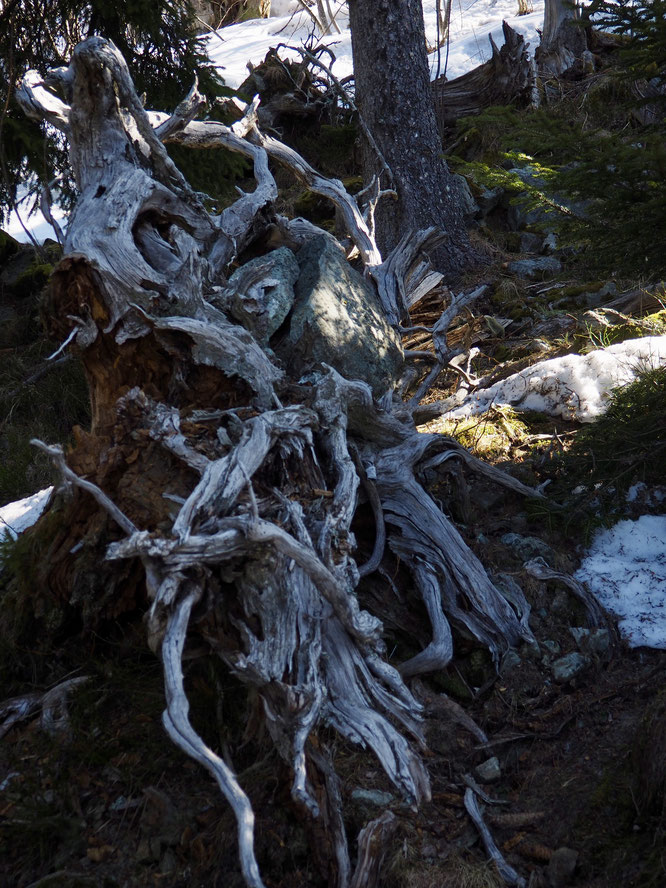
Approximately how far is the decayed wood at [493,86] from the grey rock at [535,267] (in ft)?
13.5

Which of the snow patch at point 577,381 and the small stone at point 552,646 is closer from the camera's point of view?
the small stone at point 552,646

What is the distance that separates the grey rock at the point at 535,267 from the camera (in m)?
7.95

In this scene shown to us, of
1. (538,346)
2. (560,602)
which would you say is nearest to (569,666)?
(560,602)

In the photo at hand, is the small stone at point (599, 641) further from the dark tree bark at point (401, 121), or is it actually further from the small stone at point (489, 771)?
the dark tree bark at point (401, 121)

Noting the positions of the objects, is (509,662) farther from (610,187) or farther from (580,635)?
(610,187)

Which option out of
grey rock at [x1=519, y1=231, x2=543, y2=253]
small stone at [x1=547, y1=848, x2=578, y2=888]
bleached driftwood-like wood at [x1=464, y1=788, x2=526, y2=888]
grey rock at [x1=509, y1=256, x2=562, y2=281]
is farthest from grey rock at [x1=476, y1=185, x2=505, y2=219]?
small stone at [x1=547, y1=848, x2=578, y2=888]

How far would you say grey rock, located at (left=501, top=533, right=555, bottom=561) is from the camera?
13.0 feet

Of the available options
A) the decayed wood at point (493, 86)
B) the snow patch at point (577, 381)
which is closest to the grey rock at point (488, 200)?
the decayed wood at point (493, 86)

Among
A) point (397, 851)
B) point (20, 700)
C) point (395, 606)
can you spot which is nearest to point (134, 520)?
point (20, 700)

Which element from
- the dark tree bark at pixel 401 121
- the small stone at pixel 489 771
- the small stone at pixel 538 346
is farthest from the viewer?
the dark tree bark at pixel 401 121

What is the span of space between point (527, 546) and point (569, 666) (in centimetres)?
87

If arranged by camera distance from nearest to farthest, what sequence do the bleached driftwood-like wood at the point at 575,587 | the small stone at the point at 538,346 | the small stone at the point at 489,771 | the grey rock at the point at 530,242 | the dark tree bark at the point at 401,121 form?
the small stone at the point at 489,771 → the bleached driftwood-like wood at the point at 575,587 → the small stone at the point at 538,346 → the dark tree bark at the point at 401,121 → the grey rock at the point at 530,242

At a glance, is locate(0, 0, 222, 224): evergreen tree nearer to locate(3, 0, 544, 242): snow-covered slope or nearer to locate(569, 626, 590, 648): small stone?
locate(569, 626, 590, 648): small stone

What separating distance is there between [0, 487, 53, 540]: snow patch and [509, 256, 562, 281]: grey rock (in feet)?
18.8
